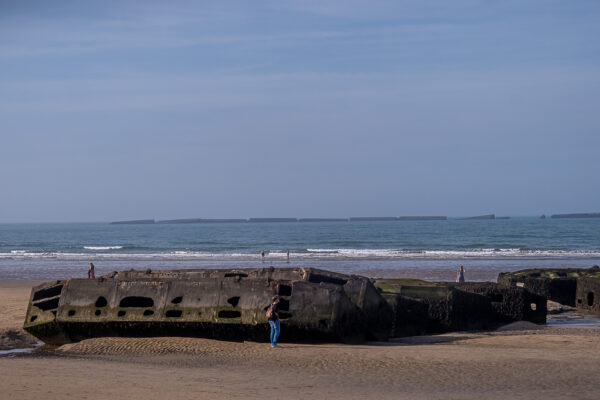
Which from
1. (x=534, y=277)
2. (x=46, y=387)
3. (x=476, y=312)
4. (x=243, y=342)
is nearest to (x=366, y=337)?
(x=243, y=342)

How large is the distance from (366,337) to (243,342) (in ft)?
7.71

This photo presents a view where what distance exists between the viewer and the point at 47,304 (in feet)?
44.8

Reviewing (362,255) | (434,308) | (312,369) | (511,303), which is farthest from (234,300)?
(362,255)

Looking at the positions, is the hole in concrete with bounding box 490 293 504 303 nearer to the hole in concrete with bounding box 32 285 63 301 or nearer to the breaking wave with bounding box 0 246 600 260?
the hole in concrete with bounding box 32 285 63 301

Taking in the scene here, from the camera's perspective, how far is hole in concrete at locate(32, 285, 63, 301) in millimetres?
13680

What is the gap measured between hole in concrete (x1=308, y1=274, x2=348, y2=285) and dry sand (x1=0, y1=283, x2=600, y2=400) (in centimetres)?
146

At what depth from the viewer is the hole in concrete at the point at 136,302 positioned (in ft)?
42.8

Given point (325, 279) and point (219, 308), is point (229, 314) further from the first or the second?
point (325, 279)

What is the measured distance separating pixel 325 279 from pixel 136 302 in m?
3.56

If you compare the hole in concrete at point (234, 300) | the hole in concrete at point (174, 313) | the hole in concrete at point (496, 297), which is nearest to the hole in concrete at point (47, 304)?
the hole in concrete at point (174, 313)

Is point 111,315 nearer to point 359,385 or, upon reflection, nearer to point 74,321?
point 74,321

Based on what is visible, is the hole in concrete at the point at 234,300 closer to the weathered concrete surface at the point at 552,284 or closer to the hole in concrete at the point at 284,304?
the hole in concrete at the point at 284,304

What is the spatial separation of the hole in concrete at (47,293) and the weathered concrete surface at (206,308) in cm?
2

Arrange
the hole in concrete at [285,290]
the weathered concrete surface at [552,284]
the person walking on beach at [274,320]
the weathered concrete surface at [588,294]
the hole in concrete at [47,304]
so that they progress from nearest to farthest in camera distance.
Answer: the person walking on beach at [274,320], the hole in concrete at [285,290], the hole in concrete at [47,304], the weathered concrete surface at [588,294], the weathered concrete surface at [552,284]
